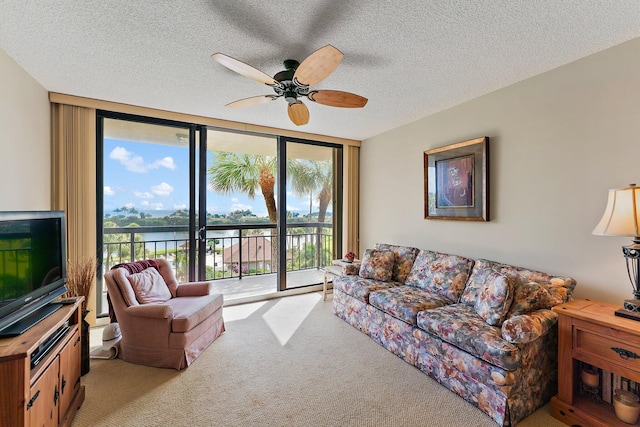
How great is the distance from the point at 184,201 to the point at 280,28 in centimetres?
260

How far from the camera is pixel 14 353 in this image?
1190mm

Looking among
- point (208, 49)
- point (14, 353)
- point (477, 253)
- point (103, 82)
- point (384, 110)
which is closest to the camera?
point (14, 353)

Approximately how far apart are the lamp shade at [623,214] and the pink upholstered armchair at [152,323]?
3.06 m

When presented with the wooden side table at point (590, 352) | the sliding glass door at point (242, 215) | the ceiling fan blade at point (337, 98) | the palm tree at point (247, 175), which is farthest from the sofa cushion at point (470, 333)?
the palm tree at point (247, 175)

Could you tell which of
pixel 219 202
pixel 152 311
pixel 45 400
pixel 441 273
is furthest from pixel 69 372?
pixel 219 202

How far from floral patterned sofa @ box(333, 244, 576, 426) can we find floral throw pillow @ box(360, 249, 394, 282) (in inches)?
7.7

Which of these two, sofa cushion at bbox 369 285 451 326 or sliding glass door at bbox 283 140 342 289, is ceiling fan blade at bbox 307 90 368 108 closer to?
sofa cushion at bbox 369 285 451 326

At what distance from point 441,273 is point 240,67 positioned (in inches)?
102

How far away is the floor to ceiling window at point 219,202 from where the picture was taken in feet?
11.2

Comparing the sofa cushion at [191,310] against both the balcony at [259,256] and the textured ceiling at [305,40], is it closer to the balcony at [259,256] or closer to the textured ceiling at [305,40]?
the balcony at [259,256]

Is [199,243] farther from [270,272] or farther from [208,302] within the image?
[270,272]

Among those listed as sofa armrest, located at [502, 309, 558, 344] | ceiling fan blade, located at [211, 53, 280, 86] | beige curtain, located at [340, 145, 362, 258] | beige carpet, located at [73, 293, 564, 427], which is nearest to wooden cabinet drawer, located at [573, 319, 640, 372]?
sofa armrest, located at [502, 309, 558, 344]

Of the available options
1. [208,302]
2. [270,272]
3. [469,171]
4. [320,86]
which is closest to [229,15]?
[320,86]

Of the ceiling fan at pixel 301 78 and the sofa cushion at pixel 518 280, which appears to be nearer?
the ceiling fan at pixel 301 78
